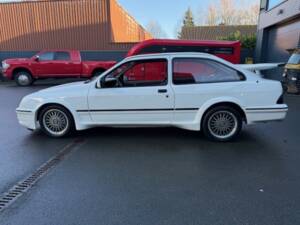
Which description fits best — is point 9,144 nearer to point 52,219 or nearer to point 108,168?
point 108,168

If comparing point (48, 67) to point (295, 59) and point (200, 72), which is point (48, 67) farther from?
point (295, 59)

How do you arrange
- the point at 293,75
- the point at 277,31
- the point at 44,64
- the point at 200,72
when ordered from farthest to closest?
the point at 277,31
the point at 44,64
the point at 293,75
the point at 200,72

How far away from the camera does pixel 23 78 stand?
14289mm

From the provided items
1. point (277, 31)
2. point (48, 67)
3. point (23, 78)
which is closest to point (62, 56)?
point (48, 67)

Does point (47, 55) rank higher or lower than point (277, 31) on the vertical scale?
lower

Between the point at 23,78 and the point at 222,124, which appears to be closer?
the point at 222,124

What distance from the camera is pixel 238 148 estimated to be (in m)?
4.52

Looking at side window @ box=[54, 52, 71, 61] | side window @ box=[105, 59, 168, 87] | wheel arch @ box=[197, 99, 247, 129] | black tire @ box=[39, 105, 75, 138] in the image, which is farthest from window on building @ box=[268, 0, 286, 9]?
black tire @ box=[39, 105, 75, 138]

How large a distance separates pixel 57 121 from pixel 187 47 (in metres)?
5.99

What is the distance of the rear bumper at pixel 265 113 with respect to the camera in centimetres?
467

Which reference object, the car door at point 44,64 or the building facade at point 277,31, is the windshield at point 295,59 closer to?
the building facade at point 277,31

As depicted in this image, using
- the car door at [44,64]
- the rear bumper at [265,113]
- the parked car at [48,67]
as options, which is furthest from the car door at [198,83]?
the car door at [44,64]

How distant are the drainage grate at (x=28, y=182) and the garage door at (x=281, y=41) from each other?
11.9 metres

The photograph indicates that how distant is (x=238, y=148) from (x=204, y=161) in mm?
868
